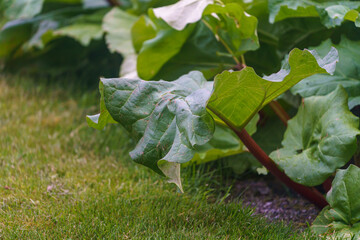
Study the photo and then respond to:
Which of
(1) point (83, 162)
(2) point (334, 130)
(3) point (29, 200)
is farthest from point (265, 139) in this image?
(3) point (29, 200)

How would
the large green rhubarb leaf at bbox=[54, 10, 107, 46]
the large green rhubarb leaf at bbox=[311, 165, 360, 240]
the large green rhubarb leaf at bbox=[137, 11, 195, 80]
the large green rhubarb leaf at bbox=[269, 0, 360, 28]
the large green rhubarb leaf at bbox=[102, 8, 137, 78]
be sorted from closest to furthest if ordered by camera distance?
the large green rhubarb leaf at bbox=[311, 165, 360, 240] → the large green rhubarb leaf at bbox=[269, 0, 360, 28] → the large green rhubarb leaf at bbox=[137, 11, 195, 80] → the large green rhubarb leaf at bbox=[102, 8, 137, 78] → the large green rhubarb leaf at bbox=[54, 10, 107, 46]

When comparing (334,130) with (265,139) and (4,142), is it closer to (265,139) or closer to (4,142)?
(265,139)

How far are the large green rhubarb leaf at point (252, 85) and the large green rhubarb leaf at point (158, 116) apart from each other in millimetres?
65

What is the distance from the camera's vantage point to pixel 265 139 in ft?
6.24

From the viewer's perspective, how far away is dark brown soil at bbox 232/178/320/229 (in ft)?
5.19

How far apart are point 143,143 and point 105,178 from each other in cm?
52

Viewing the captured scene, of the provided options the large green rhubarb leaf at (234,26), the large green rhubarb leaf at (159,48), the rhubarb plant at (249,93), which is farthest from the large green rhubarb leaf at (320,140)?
the large green rhubarb leaf at (159,48)

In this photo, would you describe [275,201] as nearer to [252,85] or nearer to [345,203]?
[345,203]

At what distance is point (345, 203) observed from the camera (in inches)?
51.0

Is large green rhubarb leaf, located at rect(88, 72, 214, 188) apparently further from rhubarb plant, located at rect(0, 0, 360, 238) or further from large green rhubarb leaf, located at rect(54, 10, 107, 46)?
large green rhubarb leaf, located at rect(54, 10, 107, 46)

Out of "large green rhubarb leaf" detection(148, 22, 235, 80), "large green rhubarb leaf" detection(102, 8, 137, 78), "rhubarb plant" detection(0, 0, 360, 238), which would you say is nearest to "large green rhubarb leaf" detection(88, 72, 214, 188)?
"rhubarb plant" detection(0, 0, 360, 238)

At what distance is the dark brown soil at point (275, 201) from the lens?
158cm

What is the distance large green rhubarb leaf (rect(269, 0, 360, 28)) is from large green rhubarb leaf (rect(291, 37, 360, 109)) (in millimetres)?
126

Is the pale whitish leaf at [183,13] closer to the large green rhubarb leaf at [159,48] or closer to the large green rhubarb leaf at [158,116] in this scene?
the large green rhubarb leaf at [159,48]
